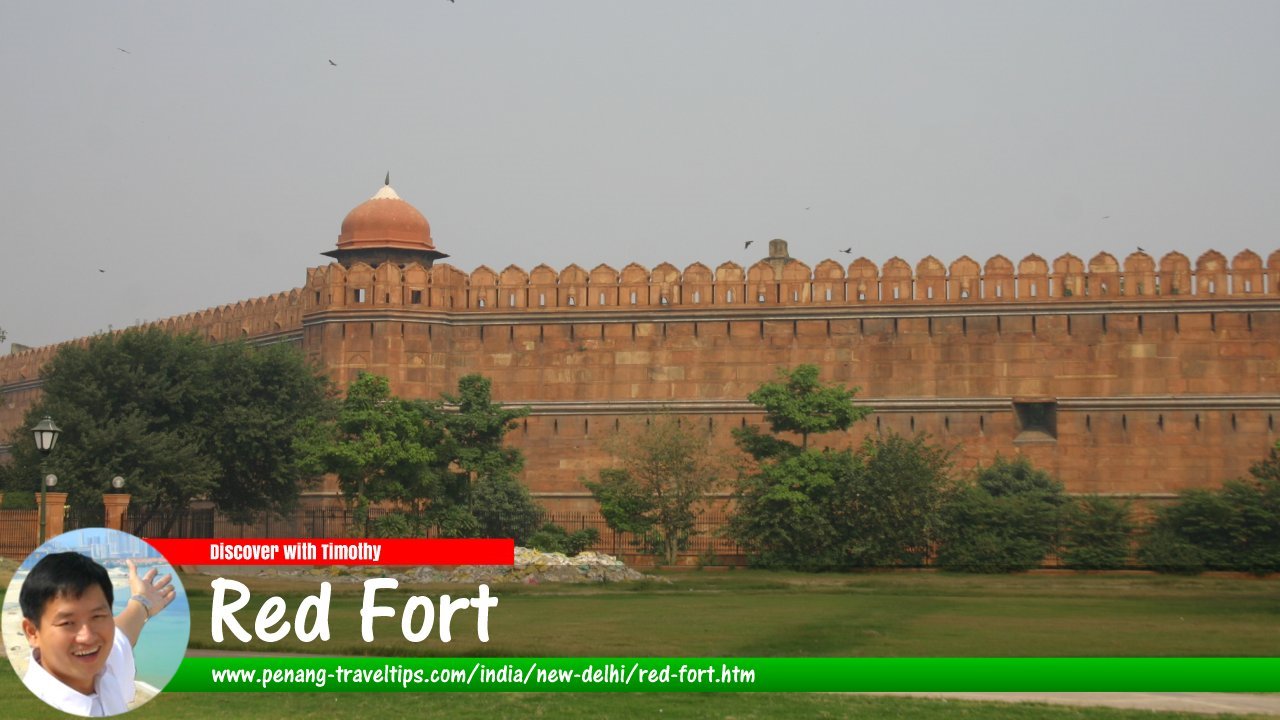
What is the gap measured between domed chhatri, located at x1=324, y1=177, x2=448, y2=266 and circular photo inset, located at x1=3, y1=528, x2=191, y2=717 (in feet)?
106

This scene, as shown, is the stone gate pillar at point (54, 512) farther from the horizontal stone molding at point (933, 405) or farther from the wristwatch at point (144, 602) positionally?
the wristwatch at point (144, 602)

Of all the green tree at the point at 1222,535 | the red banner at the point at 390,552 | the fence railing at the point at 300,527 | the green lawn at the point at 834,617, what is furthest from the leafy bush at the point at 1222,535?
the red banner at the point at 390,552

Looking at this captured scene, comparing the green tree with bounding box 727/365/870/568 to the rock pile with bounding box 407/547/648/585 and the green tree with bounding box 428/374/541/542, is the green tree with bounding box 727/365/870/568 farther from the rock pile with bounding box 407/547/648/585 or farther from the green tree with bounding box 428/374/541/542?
the green tree with bounding box 428/374/541/542

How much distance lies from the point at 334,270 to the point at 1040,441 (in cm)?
1586

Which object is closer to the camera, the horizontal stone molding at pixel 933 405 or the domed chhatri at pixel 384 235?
the horizontal stone molding at pixel 933 405

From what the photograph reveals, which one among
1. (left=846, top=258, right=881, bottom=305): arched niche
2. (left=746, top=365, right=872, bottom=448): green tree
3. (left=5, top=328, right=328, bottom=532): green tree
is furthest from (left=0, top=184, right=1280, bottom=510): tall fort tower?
(left=746, top=365, right=872, bottom=448): green tree

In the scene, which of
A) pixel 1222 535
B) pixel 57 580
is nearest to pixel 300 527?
pixel 1222 535

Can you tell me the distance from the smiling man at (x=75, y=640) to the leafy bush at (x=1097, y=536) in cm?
2507

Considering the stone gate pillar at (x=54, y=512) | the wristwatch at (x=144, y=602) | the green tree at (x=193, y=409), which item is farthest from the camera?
the green tree at (x=193, y=409)

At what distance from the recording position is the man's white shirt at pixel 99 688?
6.11m

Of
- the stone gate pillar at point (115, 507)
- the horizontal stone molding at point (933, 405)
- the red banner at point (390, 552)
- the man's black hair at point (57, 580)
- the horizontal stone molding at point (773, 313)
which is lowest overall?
the red banner at point (390, 552)

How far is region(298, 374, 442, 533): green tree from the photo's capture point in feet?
95.6

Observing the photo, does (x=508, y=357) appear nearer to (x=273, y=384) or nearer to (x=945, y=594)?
(x=273, y=384)

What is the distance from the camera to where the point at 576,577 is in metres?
26.0
